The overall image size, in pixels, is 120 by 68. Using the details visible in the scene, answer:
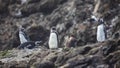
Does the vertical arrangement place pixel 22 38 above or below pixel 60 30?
below

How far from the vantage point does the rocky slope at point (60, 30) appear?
72.3ft

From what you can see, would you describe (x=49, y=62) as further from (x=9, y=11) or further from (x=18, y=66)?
(x=9, y=11)

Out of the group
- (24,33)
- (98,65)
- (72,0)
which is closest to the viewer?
(98,65)

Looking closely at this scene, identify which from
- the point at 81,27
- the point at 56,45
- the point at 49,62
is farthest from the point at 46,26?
the point at 49,62

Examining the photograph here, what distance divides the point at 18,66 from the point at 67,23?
1343 cm

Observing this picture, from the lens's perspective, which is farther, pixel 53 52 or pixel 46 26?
pixel 46 26

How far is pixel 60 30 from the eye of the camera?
35844 millimetres

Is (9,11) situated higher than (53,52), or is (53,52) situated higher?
(9,11)

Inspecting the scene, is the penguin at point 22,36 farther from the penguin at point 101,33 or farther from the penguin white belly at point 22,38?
the penguin at point 101,33

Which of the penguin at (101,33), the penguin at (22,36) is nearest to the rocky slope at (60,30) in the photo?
the penguin at (101,33)

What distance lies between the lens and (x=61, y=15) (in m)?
37.3

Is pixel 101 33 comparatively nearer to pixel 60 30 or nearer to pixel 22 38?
pixel 60 30

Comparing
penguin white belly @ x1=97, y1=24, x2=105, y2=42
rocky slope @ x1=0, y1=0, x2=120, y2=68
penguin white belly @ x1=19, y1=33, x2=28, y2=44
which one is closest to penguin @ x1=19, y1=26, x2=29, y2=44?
penguin white belly @ x1=19, y1=33, x2=28, y2=44

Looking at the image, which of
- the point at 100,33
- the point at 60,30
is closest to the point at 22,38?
the point at 60,30
